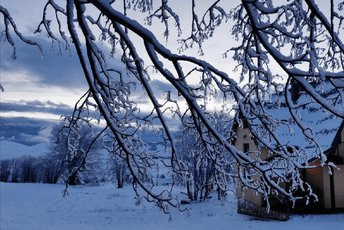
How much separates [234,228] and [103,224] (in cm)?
809

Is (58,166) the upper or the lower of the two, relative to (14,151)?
lower

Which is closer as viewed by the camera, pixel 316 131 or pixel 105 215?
pixel 316 131

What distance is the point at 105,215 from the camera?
19406 millimetres

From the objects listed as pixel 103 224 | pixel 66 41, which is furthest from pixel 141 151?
pixel 103 224

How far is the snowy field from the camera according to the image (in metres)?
11.9

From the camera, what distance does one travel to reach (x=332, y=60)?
403 cm

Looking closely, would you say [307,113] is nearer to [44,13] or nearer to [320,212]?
[320,212]

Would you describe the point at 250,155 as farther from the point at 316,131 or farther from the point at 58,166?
the point at 58,166

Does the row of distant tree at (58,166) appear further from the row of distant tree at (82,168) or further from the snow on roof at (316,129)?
the snow on roof at (316,129)

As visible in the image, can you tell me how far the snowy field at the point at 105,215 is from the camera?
11.9 metres

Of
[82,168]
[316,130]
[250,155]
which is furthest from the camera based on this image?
[82,168]

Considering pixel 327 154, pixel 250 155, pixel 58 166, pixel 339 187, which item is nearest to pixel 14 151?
pixel 58 166

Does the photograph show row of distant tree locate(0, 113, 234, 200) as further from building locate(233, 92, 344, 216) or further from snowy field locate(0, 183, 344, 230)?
building locate(233, 92, 344, 216)

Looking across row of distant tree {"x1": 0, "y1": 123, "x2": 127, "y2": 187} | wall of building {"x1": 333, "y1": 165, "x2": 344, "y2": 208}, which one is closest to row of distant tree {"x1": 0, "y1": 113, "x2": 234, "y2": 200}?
row of distant tree {"x1": 0, "y1": 123, "x2": 127, "y2": 187}
